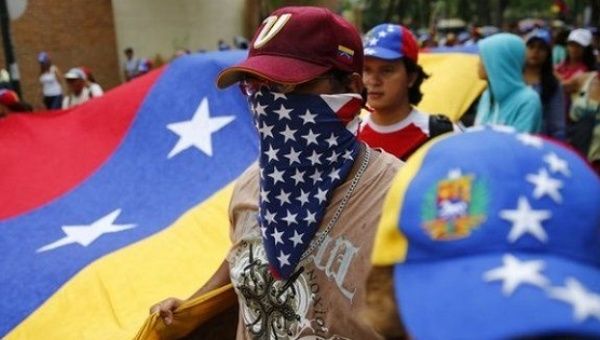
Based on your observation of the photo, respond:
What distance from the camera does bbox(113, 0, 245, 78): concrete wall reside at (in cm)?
1509

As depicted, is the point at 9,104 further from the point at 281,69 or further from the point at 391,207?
the point at 391,207

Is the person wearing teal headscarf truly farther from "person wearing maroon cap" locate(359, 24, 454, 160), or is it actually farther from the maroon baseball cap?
the maroon baseball cap

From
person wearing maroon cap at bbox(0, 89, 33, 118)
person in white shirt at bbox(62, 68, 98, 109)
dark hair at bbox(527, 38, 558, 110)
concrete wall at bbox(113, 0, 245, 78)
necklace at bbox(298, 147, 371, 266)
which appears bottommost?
concrete wall at bbox(113, 0, 245, 78)

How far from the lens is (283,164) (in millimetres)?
1533

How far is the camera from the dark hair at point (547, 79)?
3.92m

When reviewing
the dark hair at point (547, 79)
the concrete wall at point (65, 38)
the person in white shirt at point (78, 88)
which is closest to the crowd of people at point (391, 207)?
the dark hair at point (547, 79)

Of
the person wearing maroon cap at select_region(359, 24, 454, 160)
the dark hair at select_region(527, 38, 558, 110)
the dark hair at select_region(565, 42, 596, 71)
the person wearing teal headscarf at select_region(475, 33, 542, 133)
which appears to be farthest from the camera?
the dark hair at select_region(565, 42, 596, 71)

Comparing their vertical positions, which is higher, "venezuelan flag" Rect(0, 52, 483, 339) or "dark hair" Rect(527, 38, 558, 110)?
"dark hair" Rect(527, 38, 558, 110)

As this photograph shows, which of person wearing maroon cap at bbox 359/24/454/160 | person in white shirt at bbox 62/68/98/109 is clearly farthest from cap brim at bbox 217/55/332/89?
person in white shirt at bbox 62/68/98/109

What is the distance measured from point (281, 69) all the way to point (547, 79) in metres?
3.13

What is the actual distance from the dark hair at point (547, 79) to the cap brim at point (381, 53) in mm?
1737

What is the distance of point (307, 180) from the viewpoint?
4.99 ft

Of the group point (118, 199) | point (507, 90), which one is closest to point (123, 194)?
point (118, 199)

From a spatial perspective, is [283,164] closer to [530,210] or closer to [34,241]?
[530,210]
